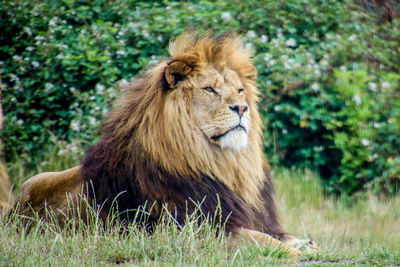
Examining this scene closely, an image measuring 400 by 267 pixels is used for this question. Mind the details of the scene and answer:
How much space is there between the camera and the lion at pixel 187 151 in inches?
163

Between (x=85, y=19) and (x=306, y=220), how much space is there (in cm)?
402

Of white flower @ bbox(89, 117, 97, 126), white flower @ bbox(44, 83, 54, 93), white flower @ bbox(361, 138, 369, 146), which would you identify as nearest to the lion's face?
white flower @ bbox(361, 138, 369, 146)

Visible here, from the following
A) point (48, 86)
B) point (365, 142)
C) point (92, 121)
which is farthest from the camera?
point (48, 86)

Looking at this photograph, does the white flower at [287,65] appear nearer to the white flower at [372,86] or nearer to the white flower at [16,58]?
the white flower at [372,86]

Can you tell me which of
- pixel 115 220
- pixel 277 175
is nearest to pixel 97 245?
pixel 115 220

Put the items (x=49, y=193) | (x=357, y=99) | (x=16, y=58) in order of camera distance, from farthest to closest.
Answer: (x=16, y=58), (x=357, y=99), (x=49, y=193)

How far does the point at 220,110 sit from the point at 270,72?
291 centimetres

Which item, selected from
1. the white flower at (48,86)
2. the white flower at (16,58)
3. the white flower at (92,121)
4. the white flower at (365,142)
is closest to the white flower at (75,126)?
the white flower at (92,121)

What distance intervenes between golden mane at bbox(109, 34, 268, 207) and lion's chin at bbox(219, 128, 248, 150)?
8 centimetres

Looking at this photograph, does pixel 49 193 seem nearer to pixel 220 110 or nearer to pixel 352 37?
pixel 220 110

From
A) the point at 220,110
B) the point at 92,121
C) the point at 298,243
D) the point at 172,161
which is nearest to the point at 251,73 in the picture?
the point at 220,110

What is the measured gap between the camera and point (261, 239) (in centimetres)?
402

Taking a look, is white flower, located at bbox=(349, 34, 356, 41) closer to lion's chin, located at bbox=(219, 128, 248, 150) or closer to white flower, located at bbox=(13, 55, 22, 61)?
lion's chin, located at bbox=(219, 128, 248, 150)

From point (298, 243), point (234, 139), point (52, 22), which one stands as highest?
point (52, 22)
